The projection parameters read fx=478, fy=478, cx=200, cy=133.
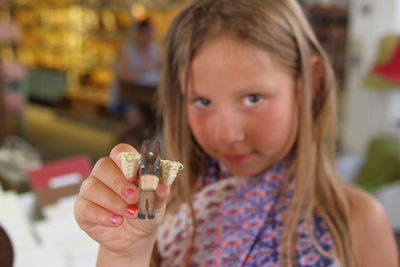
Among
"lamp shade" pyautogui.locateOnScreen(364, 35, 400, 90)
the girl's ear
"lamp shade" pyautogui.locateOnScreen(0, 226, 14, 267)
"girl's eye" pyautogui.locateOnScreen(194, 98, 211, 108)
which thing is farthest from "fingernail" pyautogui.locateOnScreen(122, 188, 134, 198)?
"lamp shade" pyautogui.locateOnScreen(364, 35, 400, 90)

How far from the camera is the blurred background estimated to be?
106 centimetres

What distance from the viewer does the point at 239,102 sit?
66cm

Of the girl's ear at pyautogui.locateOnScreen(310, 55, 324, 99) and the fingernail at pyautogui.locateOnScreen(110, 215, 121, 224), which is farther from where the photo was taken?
the girl's ear at pyautogui.locateOnScreen(310, 55, 324, 99)

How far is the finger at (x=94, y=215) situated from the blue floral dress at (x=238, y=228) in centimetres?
28

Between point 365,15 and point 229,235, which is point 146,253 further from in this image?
point 365,15

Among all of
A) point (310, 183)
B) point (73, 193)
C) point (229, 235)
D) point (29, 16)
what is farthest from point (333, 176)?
point (29, 16)

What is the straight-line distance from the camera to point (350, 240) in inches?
28.2

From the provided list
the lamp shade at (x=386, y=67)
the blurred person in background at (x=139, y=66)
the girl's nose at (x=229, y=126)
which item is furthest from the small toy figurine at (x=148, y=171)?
the blurred person in background at (x=139, y=66)

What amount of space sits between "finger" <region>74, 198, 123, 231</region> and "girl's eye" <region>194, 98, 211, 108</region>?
0.87 feet

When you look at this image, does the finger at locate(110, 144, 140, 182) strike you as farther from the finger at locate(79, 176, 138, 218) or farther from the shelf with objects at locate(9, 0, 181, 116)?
the shelf with objects at locate(9, 0, 181, 116)

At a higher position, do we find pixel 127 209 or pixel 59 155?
pixel 127 209

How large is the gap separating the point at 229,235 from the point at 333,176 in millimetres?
207

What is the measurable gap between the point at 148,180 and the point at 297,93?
41cm

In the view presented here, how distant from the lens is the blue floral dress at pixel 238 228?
691mm
